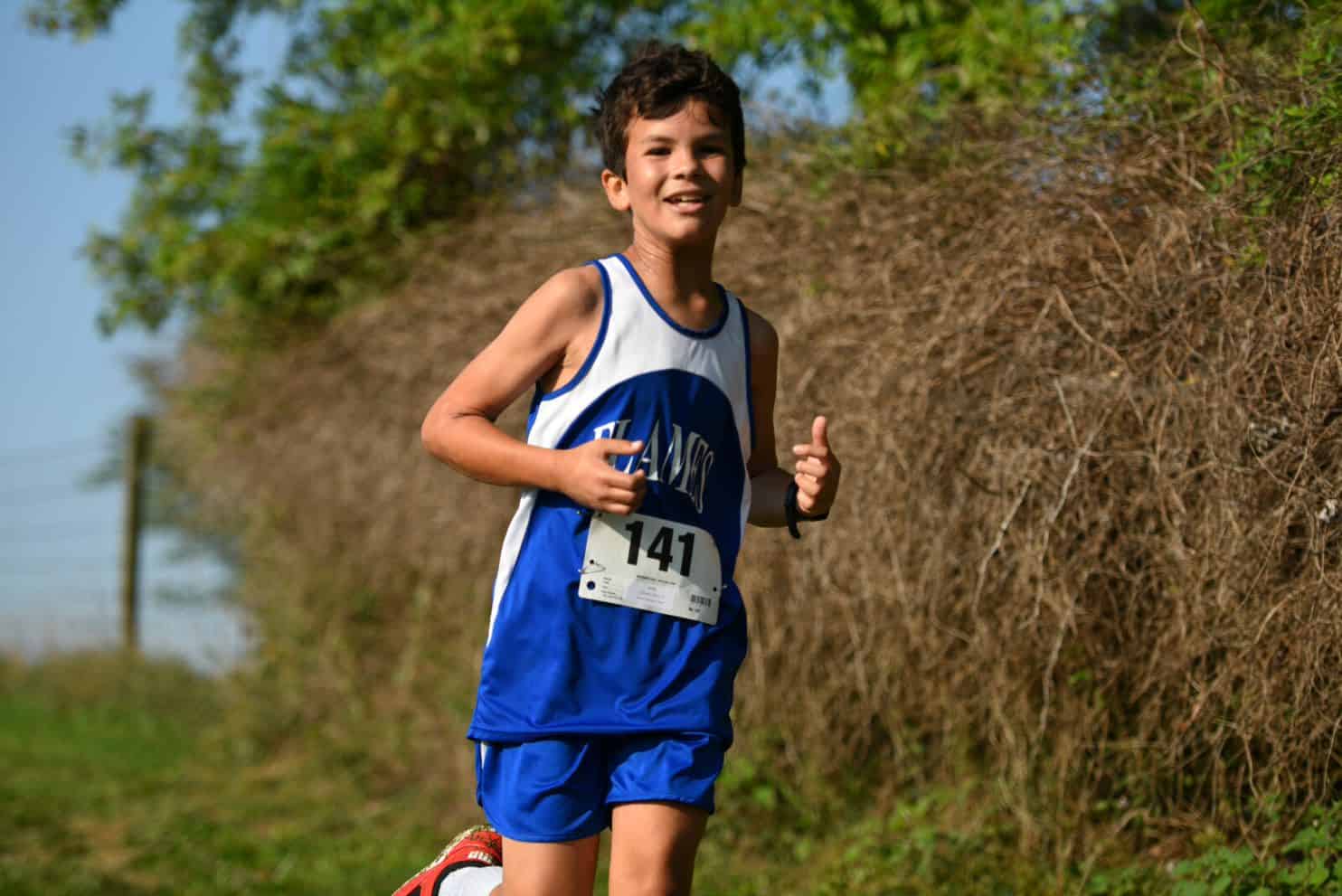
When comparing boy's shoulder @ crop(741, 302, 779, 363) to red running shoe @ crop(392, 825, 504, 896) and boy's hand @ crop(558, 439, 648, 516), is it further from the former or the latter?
red running shoe @ crop(392, 825, 504, 896)

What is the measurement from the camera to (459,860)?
292cm

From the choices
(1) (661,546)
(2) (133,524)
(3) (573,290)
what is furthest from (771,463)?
(2) (133,524)

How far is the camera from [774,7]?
17.9 feet

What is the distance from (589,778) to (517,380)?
0.71 metres

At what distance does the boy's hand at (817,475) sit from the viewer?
2682mm

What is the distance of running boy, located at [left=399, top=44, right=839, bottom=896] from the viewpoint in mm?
2570

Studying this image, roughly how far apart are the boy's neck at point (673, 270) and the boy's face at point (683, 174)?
4 cm

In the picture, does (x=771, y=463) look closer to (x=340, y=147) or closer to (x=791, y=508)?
(x=791, y=508)

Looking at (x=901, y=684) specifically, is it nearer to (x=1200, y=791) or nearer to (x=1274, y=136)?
(x=1200, y=791)

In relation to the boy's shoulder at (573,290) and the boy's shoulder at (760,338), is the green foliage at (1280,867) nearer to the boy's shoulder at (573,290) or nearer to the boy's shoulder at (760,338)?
the boy's shoulder at (760,338)

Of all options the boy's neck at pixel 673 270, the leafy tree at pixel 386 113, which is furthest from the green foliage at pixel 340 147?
the boy's neck at pixel 673 270

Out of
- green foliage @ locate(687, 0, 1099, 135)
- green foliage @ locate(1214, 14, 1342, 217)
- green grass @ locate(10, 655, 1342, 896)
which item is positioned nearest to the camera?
green foliage @ locate(1214, 14, 1342, 217)

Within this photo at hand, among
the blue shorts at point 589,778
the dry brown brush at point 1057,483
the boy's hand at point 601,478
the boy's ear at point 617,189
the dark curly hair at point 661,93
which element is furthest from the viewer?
the dry brown brush at point 1057,483

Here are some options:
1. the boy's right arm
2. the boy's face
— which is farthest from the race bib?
the boy's face
